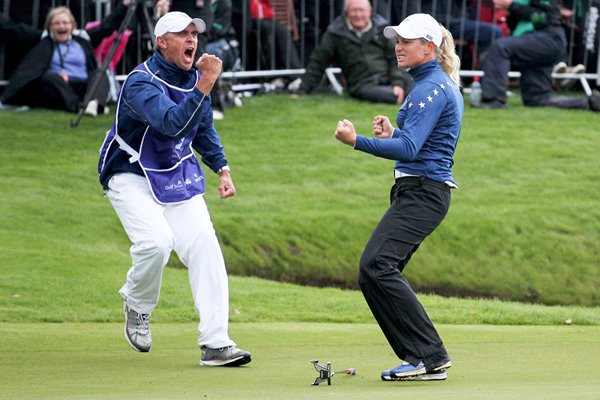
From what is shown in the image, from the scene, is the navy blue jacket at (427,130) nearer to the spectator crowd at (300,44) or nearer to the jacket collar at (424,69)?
the jacket collar at (424,69)

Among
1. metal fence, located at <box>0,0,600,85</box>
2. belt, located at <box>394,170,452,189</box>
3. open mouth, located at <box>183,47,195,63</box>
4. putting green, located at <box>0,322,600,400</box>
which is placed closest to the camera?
putting green, located at <box>0,322,600,400</box>

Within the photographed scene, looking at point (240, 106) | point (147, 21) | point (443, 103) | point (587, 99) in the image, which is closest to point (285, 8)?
point (240, 106)

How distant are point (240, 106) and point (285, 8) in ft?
5.74

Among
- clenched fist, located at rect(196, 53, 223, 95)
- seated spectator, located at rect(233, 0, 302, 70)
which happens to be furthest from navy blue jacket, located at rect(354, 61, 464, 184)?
seated spectator, located at rect(233, 0, 302, 70)

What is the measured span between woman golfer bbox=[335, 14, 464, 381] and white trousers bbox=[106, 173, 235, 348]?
106 cm

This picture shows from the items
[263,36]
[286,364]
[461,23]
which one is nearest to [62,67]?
[263,36]

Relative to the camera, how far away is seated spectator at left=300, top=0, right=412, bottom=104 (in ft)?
60.4

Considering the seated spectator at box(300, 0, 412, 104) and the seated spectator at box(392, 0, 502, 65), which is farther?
the seated spectator at box(392, 0, 502, 65)

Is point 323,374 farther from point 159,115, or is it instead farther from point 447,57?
point 447,57

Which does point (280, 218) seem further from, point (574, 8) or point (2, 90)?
point (574, 8)

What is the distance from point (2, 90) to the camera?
60.1 ft

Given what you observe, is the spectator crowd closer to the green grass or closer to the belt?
the green grass

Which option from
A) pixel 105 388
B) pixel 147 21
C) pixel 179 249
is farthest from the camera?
pixel 147 21

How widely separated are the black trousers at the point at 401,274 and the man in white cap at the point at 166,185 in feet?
3.39
